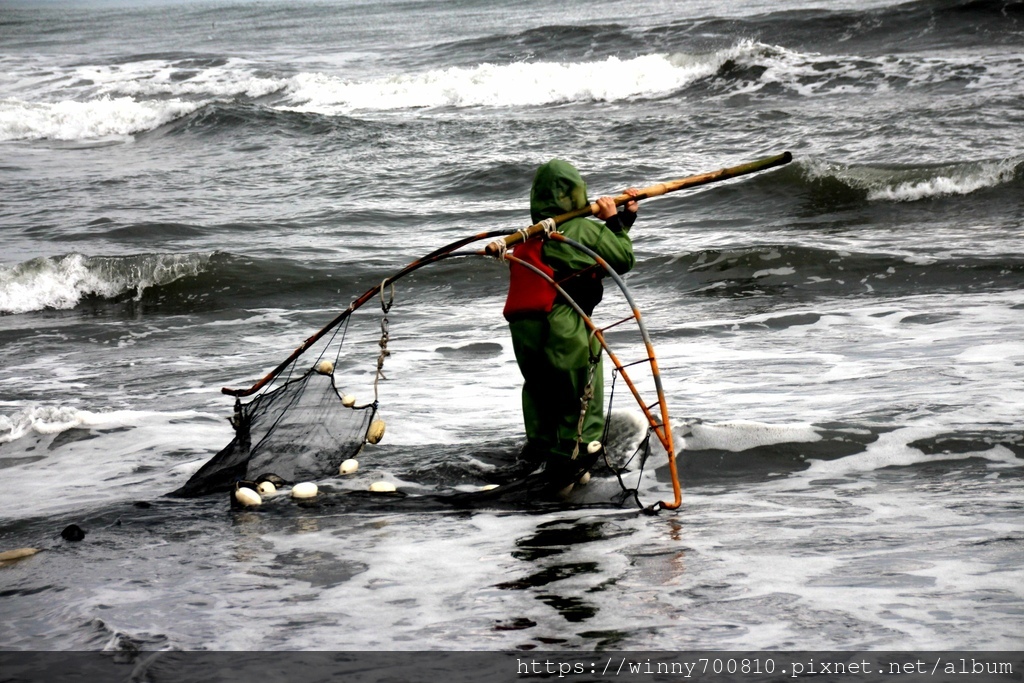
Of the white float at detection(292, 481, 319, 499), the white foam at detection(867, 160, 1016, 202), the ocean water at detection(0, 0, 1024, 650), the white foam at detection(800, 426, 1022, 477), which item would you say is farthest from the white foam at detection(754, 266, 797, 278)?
the white float at detection(292, 481, 319, 499)

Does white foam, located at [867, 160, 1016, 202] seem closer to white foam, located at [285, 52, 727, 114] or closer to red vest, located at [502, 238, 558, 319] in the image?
red vest, located at [502, 238, 558, 319]

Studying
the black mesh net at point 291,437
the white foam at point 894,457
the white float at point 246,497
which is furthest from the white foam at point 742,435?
the white float at point 246,497

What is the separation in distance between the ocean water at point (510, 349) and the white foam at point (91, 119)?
12cm

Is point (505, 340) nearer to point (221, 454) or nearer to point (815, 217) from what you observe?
point (221, 454)

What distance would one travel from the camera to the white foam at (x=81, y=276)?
12.2m

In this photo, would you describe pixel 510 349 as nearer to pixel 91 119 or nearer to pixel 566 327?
pixel 566 327

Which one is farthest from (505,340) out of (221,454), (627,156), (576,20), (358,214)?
(576,20)

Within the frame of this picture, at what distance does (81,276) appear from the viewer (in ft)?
41.3

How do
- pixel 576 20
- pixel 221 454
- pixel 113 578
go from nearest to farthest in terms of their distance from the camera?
pixel 113 578, pixel 221 454, pixel 576 20

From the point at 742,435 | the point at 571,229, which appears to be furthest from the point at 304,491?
the point at 742,435

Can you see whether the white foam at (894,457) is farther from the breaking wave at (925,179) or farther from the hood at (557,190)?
the breaking wave at (925,179)

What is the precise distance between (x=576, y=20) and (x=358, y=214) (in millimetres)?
21231

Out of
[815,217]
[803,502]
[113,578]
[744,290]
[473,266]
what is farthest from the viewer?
[815,217]

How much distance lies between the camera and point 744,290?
10.9 m
